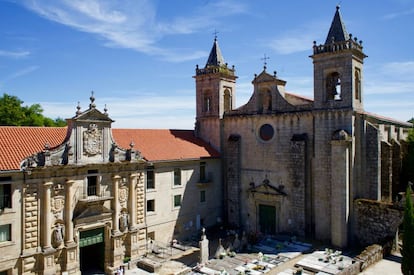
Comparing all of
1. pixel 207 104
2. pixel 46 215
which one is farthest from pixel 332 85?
pixel 46 215

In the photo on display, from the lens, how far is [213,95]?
36.4 m

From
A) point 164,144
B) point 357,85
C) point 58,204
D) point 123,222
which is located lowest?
point 123,222

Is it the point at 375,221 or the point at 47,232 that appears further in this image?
the point at 375,221

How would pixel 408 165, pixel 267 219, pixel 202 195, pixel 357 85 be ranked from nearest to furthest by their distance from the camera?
1. pixel 357 85
2. pixel 267 219
3. pixel 408 165
4. pixel 202 195

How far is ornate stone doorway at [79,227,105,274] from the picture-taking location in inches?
981

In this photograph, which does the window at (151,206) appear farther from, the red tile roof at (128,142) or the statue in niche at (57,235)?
the statue in niche at (57,235)

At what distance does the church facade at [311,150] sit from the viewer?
27.9 meters

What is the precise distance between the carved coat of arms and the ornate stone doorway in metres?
5.85

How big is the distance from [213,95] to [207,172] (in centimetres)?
816

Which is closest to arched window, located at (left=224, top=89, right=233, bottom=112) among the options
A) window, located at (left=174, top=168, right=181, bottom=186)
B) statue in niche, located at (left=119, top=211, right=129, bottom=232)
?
window, located at (left=174, top=168, right=181, bottom=186)

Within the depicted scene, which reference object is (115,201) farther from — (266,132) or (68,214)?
(266,132)

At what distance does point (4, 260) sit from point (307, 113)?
24.8 metres

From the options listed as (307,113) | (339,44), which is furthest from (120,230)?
(339,44)

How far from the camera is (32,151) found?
2302cm
